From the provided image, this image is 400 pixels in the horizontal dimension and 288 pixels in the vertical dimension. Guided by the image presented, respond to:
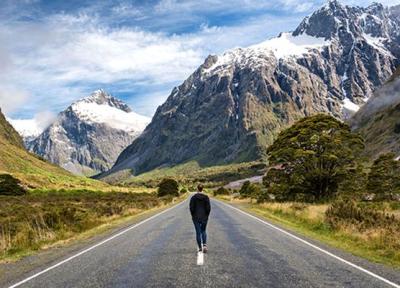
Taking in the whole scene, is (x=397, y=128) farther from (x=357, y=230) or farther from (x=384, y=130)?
(x=357, y=230)

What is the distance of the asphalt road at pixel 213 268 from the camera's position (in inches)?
446

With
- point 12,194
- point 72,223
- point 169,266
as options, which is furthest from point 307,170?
point 12,194

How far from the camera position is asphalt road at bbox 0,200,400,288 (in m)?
11.3

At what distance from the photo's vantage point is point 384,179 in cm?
5731

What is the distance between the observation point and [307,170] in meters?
43.8

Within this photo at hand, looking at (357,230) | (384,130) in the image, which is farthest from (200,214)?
(384,130)

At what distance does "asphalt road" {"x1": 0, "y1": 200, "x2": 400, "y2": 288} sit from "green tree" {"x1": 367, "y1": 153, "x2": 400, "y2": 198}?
40.0 metres

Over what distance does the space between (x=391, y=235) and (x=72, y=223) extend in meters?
18.2

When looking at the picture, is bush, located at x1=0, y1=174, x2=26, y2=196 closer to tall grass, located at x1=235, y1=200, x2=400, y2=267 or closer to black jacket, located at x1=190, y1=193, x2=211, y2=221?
tall grass, located at x1=235, y1=200, x2=400, y2=267

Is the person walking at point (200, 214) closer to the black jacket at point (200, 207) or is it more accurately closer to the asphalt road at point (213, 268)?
the black jacket at point (200, 207)

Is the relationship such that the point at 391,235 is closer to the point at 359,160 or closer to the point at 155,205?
the point at 359,160

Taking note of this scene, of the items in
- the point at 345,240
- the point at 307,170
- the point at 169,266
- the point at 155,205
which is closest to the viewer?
the point at 169,266

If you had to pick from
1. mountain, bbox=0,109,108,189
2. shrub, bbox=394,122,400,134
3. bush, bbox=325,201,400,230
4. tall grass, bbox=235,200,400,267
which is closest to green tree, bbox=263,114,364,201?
tall grass, bbox=235,200,400,267

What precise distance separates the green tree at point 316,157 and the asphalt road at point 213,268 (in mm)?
24335
